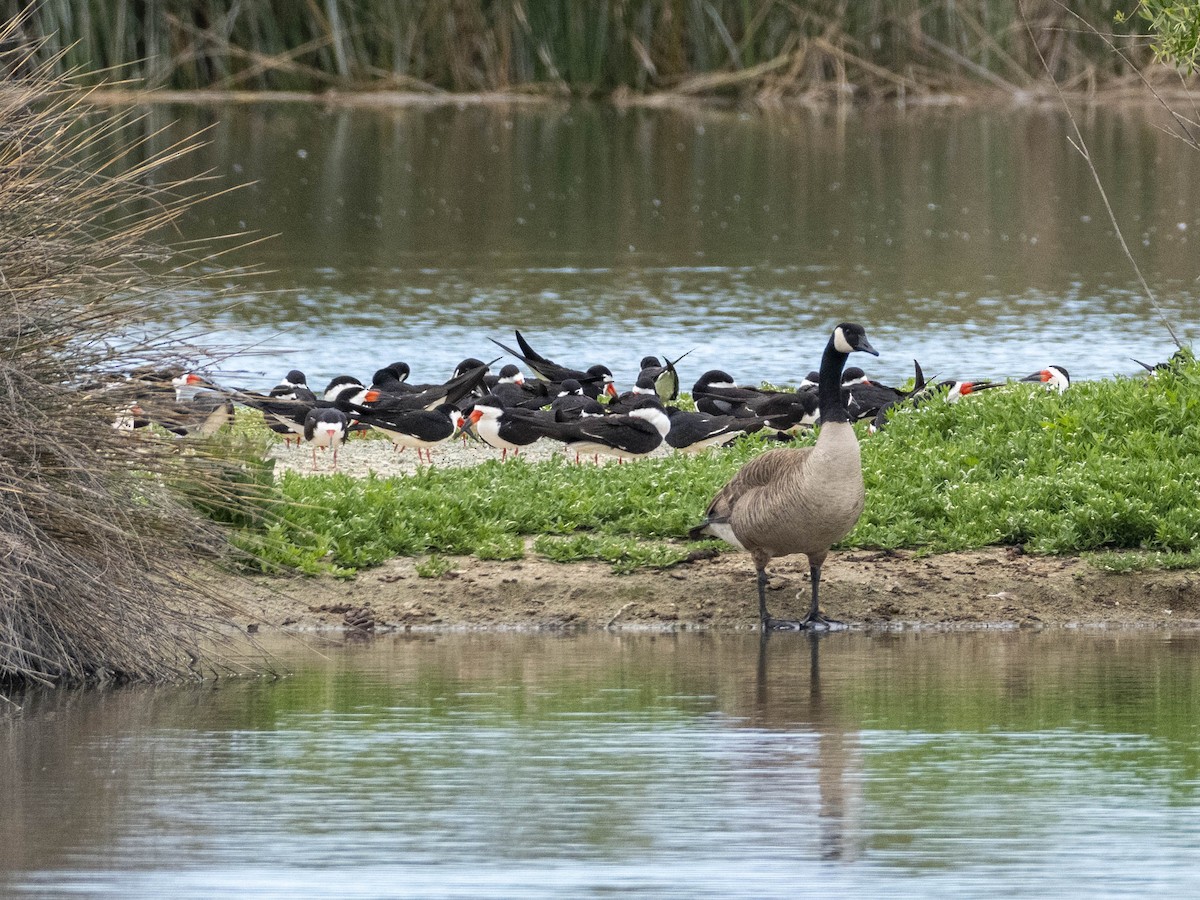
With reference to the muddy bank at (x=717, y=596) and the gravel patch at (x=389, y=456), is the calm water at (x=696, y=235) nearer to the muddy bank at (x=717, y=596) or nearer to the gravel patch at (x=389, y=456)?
the gravel patch at (x=389, y=456)

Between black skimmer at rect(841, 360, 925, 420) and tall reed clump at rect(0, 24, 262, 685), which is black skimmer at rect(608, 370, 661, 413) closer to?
black skimmer at rect(841, 360, 925, 420)

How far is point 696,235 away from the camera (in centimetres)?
3466

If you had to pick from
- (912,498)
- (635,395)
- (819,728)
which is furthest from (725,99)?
(819,728)

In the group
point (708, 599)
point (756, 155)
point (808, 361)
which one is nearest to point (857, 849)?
point (708, 599)

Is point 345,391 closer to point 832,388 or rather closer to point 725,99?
point 832,388

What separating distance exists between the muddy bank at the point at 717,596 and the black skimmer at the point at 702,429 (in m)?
3.68

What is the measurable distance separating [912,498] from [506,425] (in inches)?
147

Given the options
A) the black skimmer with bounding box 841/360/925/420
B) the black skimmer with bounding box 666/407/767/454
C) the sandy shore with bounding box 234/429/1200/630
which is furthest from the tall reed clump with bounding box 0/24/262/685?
the black skimmer with bounding box 841/360/925/420

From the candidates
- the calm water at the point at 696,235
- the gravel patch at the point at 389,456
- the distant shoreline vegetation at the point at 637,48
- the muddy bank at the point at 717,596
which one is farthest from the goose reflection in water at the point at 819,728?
the distant shoreline vegetation at the point at 637,48

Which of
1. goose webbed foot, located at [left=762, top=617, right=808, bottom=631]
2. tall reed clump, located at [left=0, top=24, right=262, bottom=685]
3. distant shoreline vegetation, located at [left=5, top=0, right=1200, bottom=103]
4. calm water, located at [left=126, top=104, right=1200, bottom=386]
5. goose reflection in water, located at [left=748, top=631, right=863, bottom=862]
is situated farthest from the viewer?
distant shoreline vegetation, located at [left=5, top=0, right=1200, bottom=103]

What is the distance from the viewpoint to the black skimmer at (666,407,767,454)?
1534 cm

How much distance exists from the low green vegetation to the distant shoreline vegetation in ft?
121

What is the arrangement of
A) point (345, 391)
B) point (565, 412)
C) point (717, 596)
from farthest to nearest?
point (345, 391) < point (565, 412) < point (717, 596)

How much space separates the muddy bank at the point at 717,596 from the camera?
11.1m
